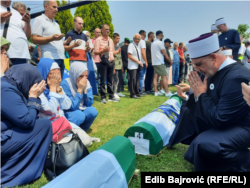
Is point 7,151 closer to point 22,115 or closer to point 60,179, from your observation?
point 22,115

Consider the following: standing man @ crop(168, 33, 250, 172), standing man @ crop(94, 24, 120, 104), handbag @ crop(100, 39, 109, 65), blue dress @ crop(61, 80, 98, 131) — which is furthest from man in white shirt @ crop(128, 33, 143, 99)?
standing man @ crop(168, 33, 250, 172)

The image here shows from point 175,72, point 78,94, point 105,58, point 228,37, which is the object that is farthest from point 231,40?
point 78,94

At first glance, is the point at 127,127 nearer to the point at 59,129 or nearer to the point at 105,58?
the point at 59,129

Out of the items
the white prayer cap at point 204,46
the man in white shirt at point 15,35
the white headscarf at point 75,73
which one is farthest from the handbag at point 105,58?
the white prayer cap at point 204,46

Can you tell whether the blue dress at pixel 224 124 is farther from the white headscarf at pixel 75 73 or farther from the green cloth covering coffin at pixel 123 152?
the white headscarf at pixel 75 73

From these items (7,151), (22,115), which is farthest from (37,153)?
(22,115)

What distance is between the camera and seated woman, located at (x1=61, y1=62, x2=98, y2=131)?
3.31 meters

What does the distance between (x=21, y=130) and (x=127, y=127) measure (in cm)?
226

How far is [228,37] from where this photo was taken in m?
6.25

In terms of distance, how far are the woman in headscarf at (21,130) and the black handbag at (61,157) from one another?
132 millimetres

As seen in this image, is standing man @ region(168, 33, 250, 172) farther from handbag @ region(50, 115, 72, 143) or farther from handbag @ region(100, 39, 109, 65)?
handbag @ region(100, 39, 109, 65)

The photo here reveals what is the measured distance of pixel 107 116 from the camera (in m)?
4.82

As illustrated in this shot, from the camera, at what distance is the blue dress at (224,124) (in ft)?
6.59

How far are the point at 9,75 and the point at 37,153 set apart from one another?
88cm
